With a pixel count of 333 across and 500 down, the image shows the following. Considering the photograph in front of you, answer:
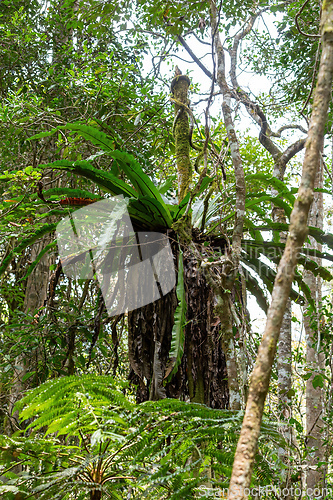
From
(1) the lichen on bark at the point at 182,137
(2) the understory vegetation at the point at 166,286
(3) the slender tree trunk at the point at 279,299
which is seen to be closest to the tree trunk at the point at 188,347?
(2) the understory vegetation at the point at 166,286

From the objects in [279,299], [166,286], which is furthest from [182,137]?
[279,299]

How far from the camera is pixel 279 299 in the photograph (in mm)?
697

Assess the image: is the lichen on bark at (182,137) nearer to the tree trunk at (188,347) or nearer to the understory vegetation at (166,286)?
the understory vegetation at (166,286)

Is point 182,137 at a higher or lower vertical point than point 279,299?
higher

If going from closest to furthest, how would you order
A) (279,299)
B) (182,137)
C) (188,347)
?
(279,299), (188,347), (182,137)

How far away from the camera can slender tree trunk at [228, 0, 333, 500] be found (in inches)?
23.8

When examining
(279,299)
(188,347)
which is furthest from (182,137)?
(279,299)

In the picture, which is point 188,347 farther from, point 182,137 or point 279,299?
point 182,137

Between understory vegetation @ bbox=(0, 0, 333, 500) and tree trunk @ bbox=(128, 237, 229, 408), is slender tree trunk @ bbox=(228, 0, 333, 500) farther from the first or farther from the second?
tree trunk @ bbox=(128, 237, 229, 408)

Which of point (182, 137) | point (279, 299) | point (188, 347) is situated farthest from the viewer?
point (182, 137)

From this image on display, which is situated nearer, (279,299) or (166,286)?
(279,299)

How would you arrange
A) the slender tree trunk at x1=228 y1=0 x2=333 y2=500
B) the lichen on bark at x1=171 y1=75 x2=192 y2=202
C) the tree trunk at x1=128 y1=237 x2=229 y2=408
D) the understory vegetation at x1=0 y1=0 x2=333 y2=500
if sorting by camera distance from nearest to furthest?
1. the slender tree trunk at x1=228 y1=0 x2=333 y2=500
2. the understory vegetation at x1=0 y1=0 x2=333 y2=500
3. the tree trunk at x1=128 y1=237 x2=229 y2=408
4. the lichen on bark at x1=171 y1=75 x2=192 y2=202

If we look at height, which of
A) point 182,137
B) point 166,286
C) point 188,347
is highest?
point 182,137

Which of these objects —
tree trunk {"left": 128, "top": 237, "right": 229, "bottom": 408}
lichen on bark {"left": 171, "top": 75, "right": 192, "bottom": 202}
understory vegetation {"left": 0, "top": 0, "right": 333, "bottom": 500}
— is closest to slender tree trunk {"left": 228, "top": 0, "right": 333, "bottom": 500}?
understory vegetation {"left": 0, "top": 0, "right": 333, "bottom": 500}
